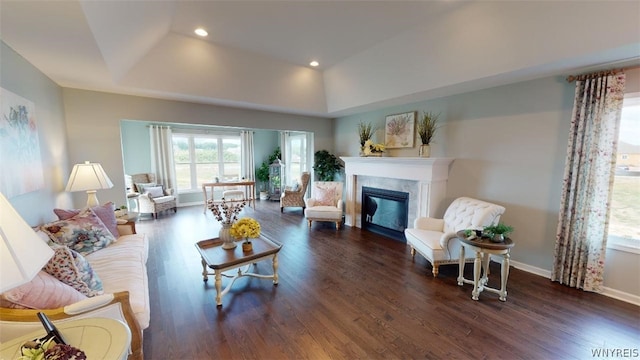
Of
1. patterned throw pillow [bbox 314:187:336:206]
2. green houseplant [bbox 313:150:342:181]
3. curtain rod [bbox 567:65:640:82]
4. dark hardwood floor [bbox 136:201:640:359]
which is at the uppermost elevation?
curtain rod [bbox 567:65:640:82]

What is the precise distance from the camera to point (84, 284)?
1694 millimetres

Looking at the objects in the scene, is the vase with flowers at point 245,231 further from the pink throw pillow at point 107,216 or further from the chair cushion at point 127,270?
the pink throw pillow at point 107,216

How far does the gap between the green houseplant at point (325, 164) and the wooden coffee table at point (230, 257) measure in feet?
9.89

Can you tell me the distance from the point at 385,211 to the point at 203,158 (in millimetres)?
5652

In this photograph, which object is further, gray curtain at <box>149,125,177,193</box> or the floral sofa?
gray curtain at <box>149,125,177,193</box>

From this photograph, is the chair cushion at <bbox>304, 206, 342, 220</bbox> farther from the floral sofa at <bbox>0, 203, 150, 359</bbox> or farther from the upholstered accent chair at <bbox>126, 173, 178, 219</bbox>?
the upholstered accent chair at <bbox>126, 173, 178, 219</bbox>

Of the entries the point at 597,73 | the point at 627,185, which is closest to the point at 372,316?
the point at 627,185

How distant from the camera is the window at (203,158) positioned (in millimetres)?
7086

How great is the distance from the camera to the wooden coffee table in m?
2.45

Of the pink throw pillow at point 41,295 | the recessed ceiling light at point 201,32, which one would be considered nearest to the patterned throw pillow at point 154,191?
the recessed ceiling light at point 201,32

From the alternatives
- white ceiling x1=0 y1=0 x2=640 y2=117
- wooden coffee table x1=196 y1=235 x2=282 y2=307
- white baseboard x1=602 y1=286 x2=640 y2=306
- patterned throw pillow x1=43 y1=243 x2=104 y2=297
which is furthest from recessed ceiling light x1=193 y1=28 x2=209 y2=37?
white baseboard x1=602 y1=286 x2=640 y2=306

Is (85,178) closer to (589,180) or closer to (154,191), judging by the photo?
(154,191)

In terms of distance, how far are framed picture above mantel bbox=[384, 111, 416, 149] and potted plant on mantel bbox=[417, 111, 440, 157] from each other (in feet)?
0.86

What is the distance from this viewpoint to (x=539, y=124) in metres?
3.00
